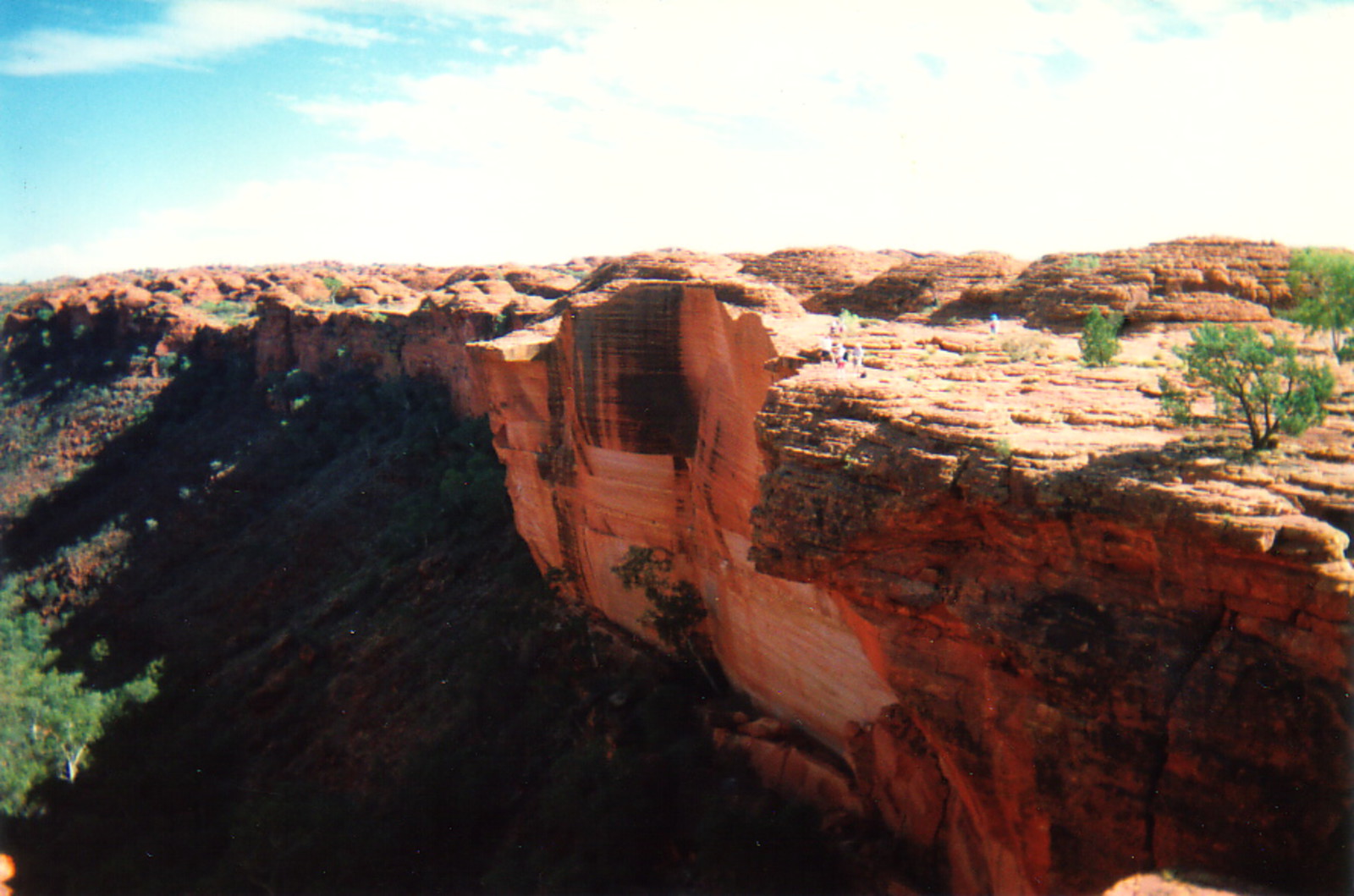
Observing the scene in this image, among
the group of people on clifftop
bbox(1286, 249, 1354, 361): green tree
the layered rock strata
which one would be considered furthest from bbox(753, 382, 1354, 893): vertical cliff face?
the layered rock strata

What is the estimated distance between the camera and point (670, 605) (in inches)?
697

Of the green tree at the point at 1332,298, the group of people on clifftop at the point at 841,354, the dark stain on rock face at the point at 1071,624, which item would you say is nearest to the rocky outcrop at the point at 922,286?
the group of people on clifftop at the point at 841,354

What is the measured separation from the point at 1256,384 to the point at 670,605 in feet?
40.2

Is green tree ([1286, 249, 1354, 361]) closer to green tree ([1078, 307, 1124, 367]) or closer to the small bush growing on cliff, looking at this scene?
green tree ([1078, 307, 1124, 367])

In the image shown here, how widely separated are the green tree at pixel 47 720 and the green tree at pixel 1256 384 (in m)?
29.6

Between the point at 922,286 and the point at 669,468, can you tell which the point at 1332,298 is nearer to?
the point at 669,468

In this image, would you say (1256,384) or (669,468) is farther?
(669,468)

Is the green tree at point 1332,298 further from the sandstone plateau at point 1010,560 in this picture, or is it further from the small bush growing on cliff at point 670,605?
the small bush growing on cliff at point 670,605

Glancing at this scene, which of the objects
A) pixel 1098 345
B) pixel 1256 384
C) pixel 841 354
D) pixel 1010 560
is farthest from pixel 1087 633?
pixel 1098 345

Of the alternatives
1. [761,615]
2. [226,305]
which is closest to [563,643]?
[761,615]

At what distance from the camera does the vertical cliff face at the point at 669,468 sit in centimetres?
1340

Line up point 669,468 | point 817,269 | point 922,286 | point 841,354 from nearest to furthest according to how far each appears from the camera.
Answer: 1. point 841,354
2. point 669,468
3. point 922,286
4. point 817,269

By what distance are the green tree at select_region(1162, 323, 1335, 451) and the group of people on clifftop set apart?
356 centimetres

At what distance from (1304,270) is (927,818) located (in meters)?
8.21
